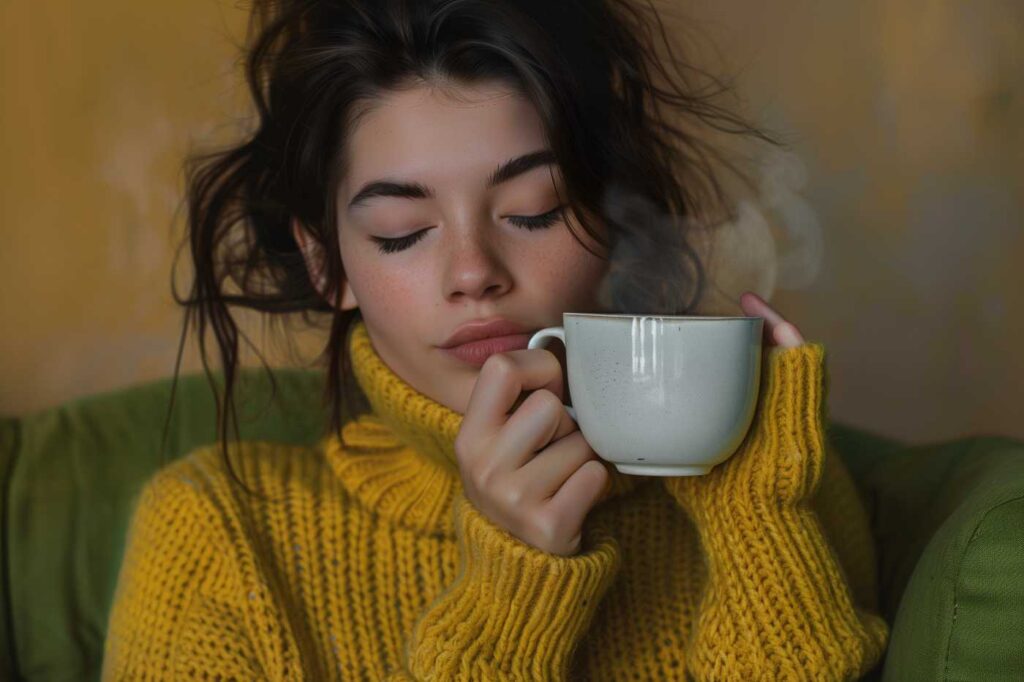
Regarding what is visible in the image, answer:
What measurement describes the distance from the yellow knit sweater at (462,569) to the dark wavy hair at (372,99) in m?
0.09

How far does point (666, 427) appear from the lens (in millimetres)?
781

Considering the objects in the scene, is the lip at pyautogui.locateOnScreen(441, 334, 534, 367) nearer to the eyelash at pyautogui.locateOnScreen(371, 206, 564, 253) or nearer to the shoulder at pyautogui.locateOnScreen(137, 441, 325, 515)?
the eyelash at pyautogui.locateOnScreen(371, 206, 564, 253)

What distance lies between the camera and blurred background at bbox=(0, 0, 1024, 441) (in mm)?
1553

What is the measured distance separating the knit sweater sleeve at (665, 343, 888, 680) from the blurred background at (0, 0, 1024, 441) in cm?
66

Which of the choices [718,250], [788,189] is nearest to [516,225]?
[718,250]

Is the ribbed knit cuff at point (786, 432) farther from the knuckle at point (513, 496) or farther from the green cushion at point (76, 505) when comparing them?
the green cushion at point (76, 505)

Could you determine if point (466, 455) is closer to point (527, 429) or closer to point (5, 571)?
point (527, 429)

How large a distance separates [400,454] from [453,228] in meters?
0.32

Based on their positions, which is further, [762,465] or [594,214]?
[594,214]

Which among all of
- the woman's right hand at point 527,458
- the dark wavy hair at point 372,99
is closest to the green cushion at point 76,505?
the dark wavy hair at point 372,99

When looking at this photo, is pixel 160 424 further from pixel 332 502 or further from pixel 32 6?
pixel 32 6

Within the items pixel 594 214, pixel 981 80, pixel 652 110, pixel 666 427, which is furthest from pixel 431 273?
pixel 981 80

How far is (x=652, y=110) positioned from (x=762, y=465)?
23.7 inches

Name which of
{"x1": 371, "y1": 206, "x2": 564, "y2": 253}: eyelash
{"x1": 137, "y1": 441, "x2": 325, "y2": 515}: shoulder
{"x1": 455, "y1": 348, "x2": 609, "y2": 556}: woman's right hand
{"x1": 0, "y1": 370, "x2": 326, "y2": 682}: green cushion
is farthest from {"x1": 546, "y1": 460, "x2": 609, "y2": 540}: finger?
{"x1": 0, "y1": 370, "x2": 326, "y2": 682}: green cushion
